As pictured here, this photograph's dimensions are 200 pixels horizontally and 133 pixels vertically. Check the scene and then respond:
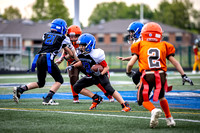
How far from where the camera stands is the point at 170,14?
86.8 metres

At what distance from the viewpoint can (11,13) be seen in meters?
103

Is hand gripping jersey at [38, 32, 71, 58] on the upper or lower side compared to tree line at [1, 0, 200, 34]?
lower

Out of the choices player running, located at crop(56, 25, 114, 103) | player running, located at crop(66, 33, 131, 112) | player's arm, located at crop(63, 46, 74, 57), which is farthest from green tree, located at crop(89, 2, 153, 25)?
player running, located at crop(66, 33, 131, 112)

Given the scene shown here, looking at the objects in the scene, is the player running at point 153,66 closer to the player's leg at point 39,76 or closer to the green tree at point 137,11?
the player's leg at point 39,76

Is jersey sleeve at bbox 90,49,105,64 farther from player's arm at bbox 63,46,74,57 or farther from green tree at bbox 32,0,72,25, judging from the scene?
green tree at bbox 32,0,72,25

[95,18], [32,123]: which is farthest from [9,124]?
[95,18]

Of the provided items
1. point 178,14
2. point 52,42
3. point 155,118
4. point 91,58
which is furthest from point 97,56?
point 178,14

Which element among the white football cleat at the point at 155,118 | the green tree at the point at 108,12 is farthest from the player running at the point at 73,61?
the green tree at the point at 108,12

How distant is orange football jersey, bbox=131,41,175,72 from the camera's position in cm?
523

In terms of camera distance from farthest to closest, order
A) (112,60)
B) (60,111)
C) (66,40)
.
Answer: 1. (112,60)
2. (66,40)
3. (60,111)

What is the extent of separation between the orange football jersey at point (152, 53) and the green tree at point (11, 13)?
101892 mm

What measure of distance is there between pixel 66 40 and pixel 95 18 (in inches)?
3625

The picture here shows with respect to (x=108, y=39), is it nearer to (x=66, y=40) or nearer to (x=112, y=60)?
(x=112, y=60)

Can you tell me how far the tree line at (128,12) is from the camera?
229 ft
